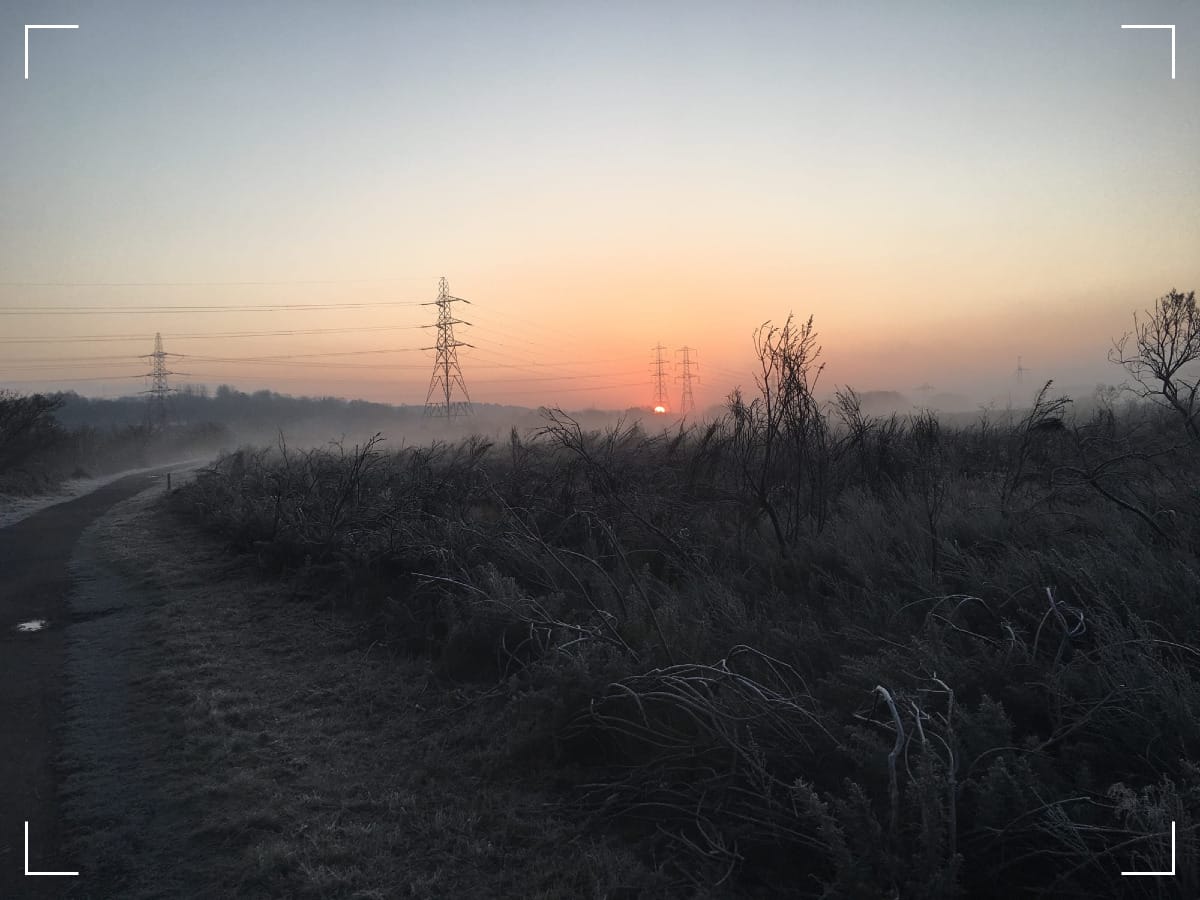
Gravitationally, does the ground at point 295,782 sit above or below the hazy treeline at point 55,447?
below

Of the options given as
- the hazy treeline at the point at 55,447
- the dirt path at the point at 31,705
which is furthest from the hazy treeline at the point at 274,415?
the dirt path at the point at 31,705

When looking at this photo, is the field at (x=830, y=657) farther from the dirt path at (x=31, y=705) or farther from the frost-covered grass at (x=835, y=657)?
the dirt path at (x=31, y=705)

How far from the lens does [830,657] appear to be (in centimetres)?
497

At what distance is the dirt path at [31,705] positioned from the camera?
374 centimetres

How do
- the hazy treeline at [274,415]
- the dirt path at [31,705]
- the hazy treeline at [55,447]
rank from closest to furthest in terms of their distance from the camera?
the dirt path at [31,705] → the hazy treeline at [55,447] → the hazy treeline at [274,415]

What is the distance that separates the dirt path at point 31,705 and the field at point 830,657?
2355 millimetres

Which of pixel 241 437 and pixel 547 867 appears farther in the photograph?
pixel 241 437

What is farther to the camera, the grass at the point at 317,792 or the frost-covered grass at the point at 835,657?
the grass at the point at 317,792

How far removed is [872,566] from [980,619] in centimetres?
139

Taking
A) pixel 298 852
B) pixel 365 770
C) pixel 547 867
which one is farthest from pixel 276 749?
pixel 547 867

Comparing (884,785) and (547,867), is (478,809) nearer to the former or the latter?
(547,867)

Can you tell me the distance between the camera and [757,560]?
7.52 m

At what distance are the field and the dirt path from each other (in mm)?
2355

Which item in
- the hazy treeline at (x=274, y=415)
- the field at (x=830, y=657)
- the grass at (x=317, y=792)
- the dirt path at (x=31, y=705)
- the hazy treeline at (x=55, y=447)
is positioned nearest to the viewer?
the field at (x=830, y=657)
